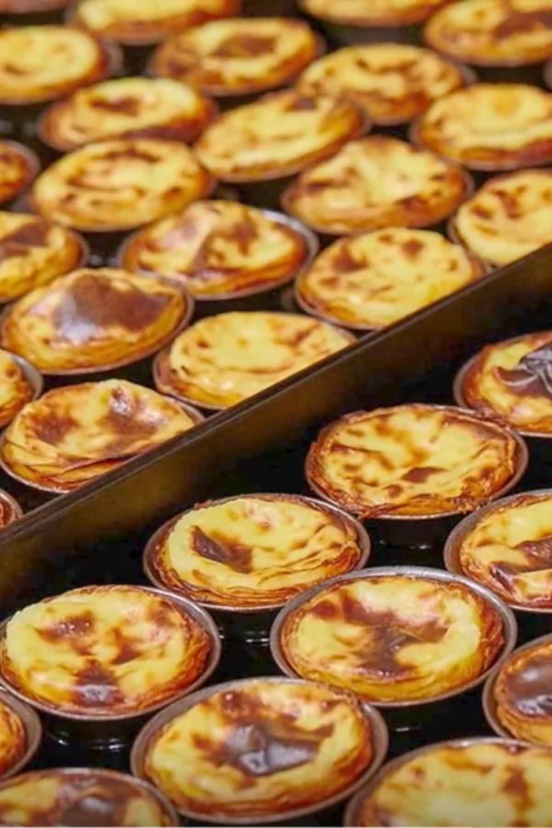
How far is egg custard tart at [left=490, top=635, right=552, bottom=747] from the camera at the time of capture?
113 inches

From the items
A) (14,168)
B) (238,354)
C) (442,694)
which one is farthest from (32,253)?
(442,694)

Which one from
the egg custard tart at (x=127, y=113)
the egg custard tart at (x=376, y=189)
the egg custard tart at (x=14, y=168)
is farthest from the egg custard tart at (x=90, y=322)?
the egg custard tart at (x=127, y=113)

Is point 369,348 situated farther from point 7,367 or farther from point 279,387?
point 7,367

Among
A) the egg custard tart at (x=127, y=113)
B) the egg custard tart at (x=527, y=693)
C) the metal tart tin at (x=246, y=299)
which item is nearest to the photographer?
the egg custard tart at (x=527, y=693)

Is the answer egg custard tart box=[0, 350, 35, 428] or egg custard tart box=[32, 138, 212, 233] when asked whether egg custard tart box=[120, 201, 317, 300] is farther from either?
egg custard tart box=[0, 350, 35, 428]

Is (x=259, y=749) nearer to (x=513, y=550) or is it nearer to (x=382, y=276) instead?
(x=513, y=550)

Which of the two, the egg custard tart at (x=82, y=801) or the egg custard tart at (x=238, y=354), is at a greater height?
the egg custard tart at (x=238, y=354)

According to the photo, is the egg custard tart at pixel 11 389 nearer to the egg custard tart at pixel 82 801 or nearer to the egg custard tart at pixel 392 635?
the egg custard tart at pixel 392 635

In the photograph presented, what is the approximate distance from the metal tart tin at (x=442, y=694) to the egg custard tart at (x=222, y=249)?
1.20m

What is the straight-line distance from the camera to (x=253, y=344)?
13.3 feet

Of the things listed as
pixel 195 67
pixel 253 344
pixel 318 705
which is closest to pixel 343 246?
pixel 253 344

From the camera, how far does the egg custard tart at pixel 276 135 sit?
4750 mm

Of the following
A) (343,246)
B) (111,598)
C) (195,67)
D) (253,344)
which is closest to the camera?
(111,598)

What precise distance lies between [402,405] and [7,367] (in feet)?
2.86
